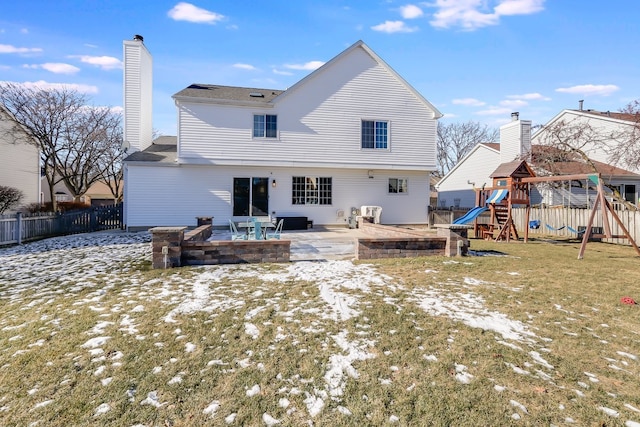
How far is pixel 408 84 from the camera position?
1664 centimetres

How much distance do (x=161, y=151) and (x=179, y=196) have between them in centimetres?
288

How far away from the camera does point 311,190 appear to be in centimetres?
1628

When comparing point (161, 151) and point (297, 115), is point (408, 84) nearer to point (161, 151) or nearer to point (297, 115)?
point (297, 115)

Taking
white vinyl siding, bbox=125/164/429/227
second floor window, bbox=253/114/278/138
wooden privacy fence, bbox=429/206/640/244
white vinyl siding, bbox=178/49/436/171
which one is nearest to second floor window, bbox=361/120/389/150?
white vinyl siding, bbox=178/49/436/171

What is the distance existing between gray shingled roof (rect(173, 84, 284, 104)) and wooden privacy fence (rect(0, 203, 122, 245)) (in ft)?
20.7

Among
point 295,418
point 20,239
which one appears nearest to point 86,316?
point 295,418

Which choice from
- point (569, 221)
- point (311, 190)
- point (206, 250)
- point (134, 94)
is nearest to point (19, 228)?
point (134, 94)

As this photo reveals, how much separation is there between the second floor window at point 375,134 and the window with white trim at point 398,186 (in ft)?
5.92

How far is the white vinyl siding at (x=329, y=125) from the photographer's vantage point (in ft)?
48.7

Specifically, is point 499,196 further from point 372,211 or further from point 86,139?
point 86,139

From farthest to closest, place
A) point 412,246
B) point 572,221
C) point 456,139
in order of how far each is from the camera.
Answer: point 456,139 < point 572,221 < point 412,246

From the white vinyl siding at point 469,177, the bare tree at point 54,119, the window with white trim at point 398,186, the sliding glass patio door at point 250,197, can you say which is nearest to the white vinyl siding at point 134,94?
the sliding glass patio door at point 250,197

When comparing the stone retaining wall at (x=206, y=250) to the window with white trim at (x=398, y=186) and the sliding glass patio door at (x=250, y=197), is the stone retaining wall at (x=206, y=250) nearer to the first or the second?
the sliding glass patio door at (x=250, y=197)

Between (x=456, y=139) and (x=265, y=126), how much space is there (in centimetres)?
4051
